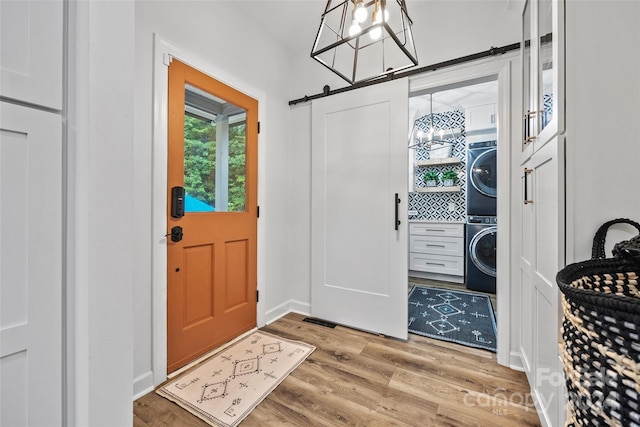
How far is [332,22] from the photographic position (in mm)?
2432

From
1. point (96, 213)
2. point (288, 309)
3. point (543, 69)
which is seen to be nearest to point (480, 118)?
point (543, 69)

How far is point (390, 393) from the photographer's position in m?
1.55

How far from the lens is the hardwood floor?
136 centimetres

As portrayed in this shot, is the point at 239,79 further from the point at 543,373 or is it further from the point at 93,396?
the point at 543,373

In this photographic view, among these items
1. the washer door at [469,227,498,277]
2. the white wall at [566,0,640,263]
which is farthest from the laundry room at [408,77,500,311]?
the white wall at [566,0,640,263]

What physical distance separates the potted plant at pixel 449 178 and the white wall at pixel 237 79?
Result: 2769 mm

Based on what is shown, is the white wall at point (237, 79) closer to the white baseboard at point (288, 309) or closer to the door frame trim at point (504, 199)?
the white baseboard at point (288, 309)

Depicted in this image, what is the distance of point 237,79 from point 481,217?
3.37 m

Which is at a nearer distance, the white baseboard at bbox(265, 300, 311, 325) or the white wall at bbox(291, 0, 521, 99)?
the white wall at bbox(291, 0, 521, 99)

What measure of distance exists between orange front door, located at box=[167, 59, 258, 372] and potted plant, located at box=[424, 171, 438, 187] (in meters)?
3.18

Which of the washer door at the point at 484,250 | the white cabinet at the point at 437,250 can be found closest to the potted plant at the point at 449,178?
the white cabinet at the point at 437,250

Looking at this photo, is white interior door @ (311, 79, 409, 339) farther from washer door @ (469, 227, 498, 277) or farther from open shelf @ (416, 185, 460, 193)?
open shelf @ (416, 185, 460, 193)

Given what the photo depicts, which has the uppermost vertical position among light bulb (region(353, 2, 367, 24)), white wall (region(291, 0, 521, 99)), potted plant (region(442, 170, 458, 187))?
white wall (region(291, 0, 521, 99))

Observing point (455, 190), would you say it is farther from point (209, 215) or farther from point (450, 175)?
point (209, 215)
